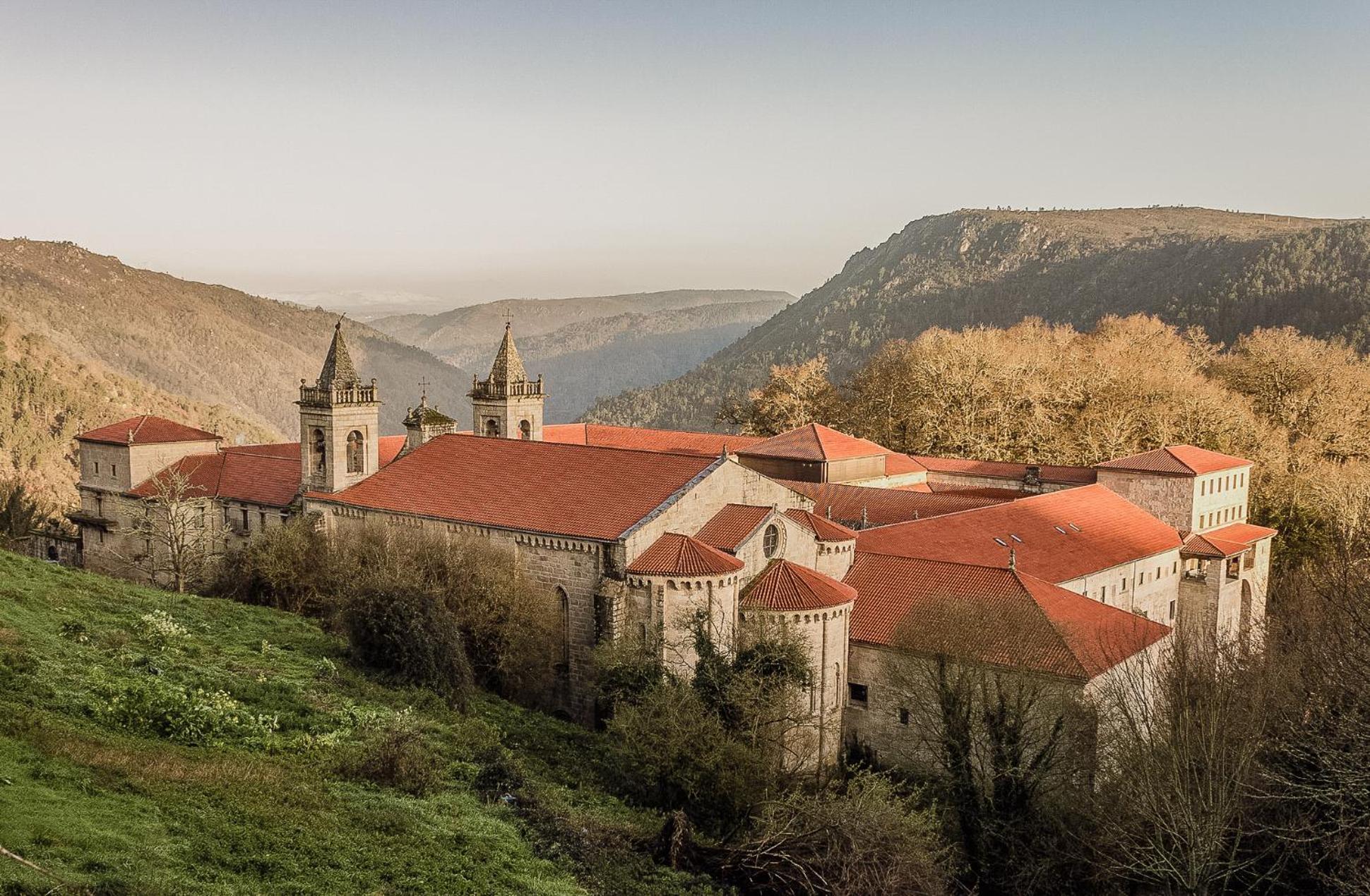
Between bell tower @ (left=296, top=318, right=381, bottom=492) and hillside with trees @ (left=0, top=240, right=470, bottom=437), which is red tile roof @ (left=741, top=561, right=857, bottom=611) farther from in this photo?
hillside with trees @ (left=0, top=240, right=470, bottom=437)

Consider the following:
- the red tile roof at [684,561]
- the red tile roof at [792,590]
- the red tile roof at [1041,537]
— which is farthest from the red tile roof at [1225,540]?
the red tile roof at [684,561]

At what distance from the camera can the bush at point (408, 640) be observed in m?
23.7

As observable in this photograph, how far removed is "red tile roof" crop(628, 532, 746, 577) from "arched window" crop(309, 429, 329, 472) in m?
16.9

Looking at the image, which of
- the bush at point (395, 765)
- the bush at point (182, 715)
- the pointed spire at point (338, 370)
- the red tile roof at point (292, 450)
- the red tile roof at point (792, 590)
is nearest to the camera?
the bush at point (182, 715)

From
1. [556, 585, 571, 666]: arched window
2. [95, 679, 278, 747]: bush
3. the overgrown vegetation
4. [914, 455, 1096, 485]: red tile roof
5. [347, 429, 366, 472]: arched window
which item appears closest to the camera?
[95, 679, 278, 747]: bush

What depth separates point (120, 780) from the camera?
1323cm

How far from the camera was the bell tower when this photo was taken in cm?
3844

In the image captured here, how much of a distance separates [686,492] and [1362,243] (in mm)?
122782

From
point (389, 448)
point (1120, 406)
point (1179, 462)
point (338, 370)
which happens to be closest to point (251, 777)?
point (338, 370)

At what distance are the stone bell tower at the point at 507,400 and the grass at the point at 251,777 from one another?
71.5ft

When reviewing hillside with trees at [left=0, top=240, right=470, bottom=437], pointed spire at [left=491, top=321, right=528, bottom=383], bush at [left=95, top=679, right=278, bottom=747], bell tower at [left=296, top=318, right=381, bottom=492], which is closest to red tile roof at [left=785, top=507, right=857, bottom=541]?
bush at [left=95, top=679, right=278, bottom=747]

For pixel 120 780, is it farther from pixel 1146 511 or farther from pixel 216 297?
pixel 216 297

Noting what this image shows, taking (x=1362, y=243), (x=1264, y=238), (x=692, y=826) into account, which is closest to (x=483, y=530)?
(x=692, y=826)

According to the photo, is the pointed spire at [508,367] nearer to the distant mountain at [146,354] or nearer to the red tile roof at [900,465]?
the red tile roof at [900,465]
